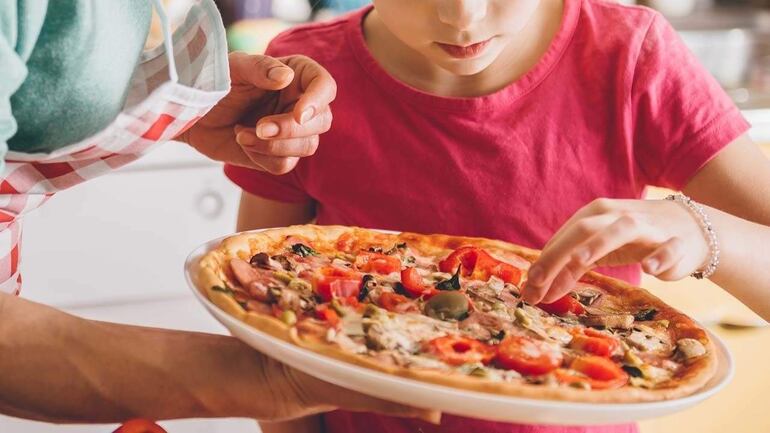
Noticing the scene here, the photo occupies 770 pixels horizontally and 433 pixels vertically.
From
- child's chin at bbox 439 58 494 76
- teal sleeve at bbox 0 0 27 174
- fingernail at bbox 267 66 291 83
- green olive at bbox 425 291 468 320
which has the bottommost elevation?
green olive at bbox 425 291 468 320

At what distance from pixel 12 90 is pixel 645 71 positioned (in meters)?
0.75

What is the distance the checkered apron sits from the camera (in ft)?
2.70

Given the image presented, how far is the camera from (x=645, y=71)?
113 centimetres

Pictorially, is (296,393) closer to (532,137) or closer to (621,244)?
(621,244)

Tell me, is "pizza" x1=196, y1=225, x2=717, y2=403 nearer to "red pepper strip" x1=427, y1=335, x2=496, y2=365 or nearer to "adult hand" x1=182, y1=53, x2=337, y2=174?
"red pepper strip" x1=427, y1=335, x2=496, y2=365

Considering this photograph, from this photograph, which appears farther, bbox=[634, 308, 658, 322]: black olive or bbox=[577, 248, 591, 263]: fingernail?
bbox=[634, 308, 658, 322]: black olive

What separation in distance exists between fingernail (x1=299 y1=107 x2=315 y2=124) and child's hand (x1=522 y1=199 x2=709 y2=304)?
1.00 ft

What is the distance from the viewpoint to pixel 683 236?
88 centimetres

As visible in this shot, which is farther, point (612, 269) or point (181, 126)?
point (612, 269)

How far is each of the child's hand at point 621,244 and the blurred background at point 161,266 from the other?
1265mm

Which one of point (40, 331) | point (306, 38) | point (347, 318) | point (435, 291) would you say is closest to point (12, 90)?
point (40, 331)

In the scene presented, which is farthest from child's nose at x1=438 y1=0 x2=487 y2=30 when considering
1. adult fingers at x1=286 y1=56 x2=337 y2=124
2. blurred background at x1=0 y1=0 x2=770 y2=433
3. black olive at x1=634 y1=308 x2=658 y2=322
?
blurred background at x1=0 y1=0 x2=770 y2=433

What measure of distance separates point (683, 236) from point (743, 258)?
0.42 ft

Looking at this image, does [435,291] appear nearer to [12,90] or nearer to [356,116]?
[356,116]
